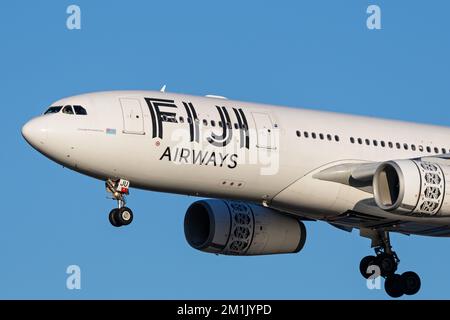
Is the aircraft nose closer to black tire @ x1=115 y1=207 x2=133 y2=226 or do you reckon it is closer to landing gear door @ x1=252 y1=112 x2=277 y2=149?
black tire @ x1=115 y1=207 x2=133 y2=226

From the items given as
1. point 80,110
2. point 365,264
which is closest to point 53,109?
point 80,110

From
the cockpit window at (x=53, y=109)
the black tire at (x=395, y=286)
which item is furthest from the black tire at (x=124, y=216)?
the black tire at (x=395, y=286)

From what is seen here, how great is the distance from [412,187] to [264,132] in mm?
5130

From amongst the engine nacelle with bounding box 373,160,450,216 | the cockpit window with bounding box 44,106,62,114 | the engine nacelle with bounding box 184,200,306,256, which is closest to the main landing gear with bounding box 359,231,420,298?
the engine nacelle with bounding box 184,200,306,256

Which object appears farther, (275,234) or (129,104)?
(275,234)

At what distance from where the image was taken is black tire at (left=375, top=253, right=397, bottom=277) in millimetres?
51312

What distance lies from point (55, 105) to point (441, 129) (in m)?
14.7

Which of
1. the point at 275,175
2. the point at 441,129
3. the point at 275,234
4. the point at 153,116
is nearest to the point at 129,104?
the point at 153,116

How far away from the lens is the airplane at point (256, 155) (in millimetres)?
44312

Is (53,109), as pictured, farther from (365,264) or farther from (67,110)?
(365,264)
